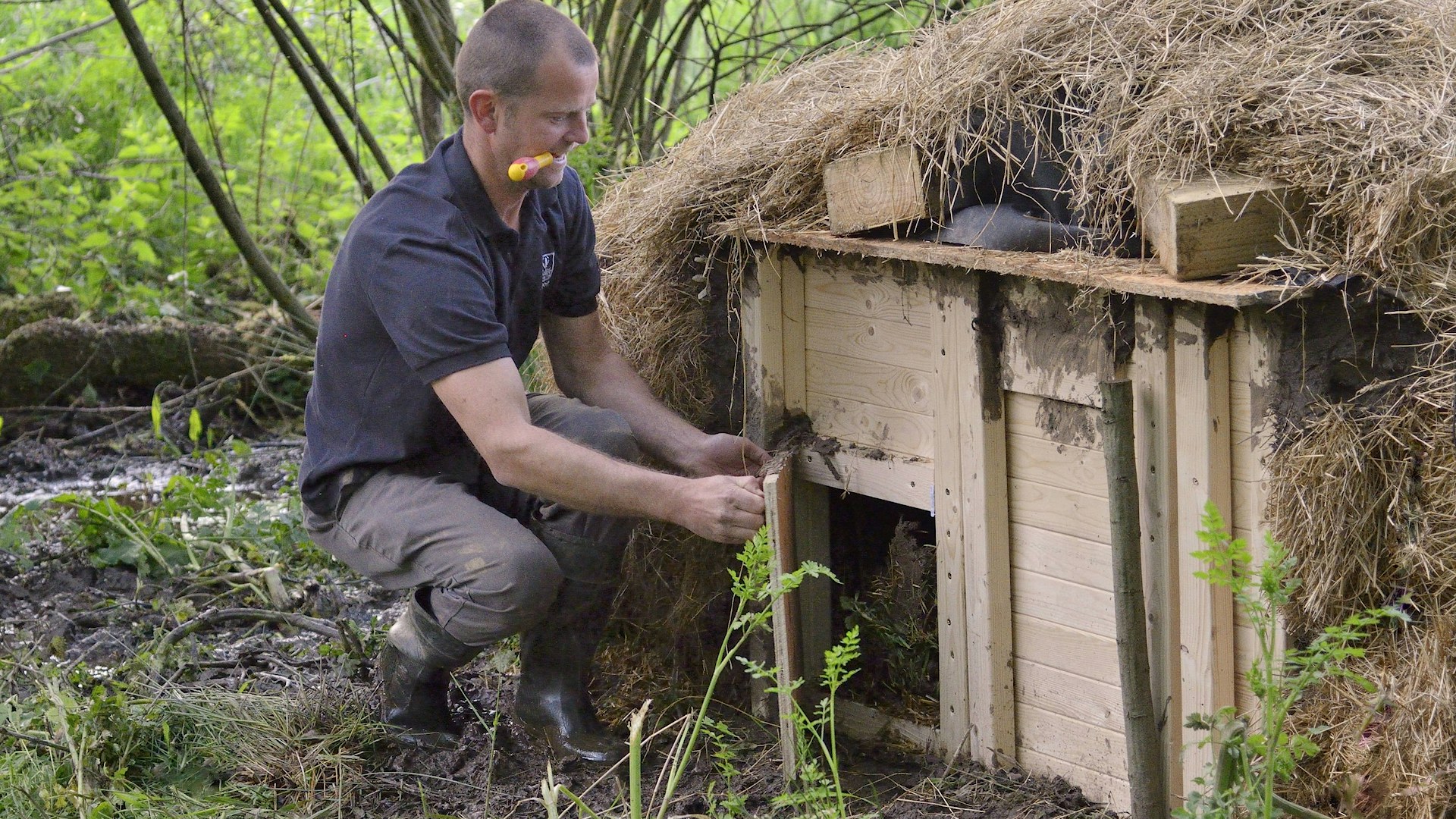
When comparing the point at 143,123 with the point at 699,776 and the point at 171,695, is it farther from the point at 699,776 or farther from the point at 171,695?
the point at 699,776

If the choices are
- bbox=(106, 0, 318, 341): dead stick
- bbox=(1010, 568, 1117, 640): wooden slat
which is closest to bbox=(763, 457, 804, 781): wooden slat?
bbox=(1010, 568, 1117, 640): wooden slat

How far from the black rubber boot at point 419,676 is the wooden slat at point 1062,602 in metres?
1.21

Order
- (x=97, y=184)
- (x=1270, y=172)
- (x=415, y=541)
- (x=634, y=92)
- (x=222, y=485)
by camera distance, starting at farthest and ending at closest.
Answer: (x=97, y=184) < (x=634, y=92) < (x=222, y=485) < (x=415, y=541) < (x=1270, y=172)

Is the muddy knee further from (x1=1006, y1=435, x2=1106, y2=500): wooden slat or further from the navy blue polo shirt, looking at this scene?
(x1=1006, y1=435, x2=1106, y2=500): wooden slat

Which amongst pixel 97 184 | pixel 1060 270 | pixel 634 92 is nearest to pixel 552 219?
pixel 1060 270

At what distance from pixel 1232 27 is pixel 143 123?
6836 mm

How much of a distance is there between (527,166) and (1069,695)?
→ 157 cm

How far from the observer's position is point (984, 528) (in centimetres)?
290

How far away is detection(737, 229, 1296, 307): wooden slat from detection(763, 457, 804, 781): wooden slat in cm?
49

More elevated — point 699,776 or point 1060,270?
point 1060,270

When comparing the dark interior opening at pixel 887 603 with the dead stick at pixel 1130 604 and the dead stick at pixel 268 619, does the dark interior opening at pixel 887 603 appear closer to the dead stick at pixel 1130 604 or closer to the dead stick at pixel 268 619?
the dead stick at pixel 1130 604

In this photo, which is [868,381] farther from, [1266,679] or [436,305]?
[1266,679]

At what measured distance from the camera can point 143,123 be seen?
7988 mm

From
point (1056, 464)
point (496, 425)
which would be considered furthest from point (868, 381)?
point (496, 425)
